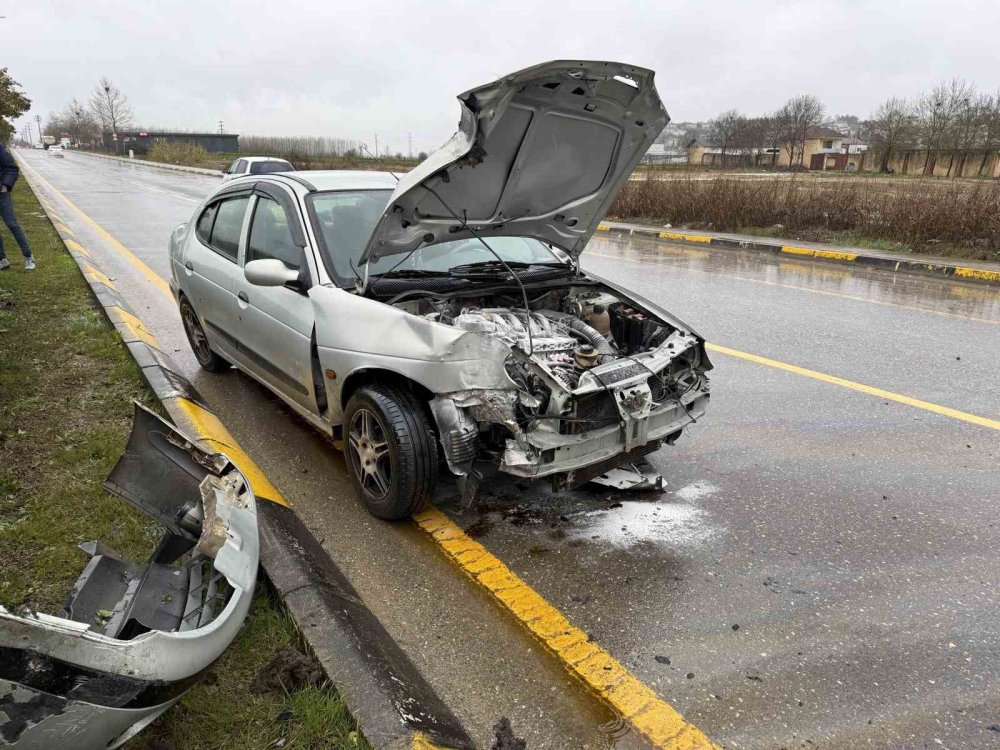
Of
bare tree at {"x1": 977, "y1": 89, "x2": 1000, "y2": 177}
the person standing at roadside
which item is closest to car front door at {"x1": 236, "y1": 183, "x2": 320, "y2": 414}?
the person standing at roadside

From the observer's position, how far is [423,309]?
370 centimetres

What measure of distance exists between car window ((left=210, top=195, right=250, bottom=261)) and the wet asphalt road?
1151mm

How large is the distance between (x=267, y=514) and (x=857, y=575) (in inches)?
109

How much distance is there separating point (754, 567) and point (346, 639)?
187 centimetres

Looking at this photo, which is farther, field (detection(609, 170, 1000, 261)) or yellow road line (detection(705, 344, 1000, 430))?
field (detection(609, 170, 1000, 261))

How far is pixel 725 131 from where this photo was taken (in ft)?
215

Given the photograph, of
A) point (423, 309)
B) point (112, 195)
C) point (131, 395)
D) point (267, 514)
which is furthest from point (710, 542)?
point (112, 195)

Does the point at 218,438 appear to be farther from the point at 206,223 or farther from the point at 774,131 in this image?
the point at 774,131

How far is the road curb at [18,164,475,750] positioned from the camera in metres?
2.12

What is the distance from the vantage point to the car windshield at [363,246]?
3.85 m

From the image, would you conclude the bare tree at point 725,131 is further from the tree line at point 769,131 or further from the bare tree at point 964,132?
the bare tree at point 964,132

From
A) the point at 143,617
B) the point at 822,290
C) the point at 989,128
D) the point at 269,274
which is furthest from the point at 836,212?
the point at 989,128

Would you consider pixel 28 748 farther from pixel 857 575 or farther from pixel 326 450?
pixel 857 575

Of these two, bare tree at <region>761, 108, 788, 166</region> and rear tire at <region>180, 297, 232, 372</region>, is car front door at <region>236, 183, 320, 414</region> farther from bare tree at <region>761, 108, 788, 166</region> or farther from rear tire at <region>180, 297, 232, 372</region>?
bare tree at <region>761, 108, 788, 166</region>
